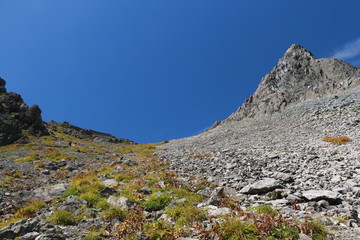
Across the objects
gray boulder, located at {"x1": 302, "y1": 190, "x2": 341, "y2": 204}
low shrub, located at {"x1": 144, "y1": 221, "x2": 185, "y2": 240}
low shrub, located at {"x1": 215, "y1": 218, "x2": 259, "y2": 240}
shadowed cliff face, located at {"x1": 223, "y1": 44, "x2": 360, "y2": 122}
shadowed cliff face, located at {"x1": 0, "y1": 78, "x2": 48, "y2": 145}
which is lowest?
low shrub, located at {"x1": 215, "y1": 218, "x2": 259, "y2": 240}

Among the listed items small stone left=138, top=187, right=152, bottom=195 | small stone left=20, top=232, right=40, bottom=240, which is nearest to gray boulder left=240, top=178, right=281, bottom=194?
small stone left=138, top=187, right=152, bottom=195

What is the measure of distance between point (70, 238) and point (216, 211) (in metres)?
5.43

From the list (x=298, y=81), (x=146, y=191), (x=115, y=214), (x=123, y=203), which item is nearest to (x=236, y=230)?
(x=115, y=214)

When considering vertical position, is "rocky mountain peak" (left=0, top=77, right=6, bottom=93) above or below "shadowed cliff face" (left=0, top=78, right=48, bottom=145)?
above

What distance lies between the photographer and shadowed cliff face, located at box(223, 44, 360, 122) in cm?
7490

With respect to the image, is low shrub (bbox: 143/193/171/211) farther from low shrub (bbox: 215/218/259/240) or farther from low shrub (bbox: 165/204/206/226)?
low shrub (bbox: 215/218/259/240)

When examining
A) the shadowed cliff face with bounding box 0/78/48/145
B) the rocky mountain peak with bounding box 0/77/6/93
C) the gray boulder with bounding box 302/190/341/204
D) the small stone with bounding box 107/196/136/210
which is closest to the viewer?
the gray boulder with bounding box 302/190/341/204

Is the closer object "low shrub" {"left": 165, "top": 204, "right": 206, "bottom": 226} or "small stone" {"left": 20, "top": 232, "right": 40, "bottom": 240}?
"small stone" {"left": 20, "top": 232, "right": 40, "bottom": 240}

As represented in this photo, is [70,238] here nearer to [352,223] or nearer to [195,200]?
[195,200]

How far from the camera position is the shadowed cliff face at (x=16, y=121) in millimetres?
47000

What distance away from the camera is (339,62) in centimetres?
8862

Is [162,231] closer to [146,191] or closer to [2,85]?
[146,191]

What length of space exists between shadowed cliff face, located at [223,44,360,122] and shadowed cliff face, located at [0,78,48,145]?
81.5 metres

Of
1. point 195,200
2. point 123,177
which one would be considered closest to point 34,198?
point 123,177
